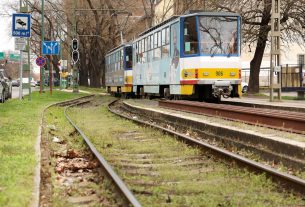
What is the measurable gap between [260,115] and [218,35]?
7.73m

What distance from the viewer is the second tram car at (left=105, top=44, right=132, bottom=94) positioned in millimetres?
30812

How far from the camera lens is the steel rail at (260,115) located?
34.8 feet

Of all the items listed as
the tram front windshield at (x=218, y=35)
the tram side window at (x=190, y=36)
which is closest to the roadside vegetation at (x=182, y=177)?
the tram side window at (x=190, y=36)

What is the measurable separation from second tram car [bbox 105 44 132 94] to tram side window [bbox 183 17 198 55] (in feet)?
37.1

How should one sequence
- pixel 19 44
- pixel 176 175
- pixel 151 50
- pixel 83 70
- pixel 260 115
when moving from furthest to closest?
pixel 83 70 < pixel 151 50 < pixel 19 44 < pixel 260 115 < pixel 176 175

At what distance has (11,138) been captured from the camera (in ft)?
33.0

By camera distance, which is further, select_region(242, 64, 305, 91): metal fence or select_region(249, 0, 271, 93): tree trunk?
select_region(242, 64, 305, 91): metal fence

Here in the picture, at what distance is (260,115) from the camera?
12.3m

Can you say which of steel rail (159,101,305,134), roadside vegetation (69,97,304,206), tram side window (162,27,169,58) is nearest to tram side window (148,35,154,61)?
tram side window (162,27,169,58)

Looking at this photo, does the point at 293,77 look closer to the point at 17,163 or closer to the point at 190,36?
the point at 190,36

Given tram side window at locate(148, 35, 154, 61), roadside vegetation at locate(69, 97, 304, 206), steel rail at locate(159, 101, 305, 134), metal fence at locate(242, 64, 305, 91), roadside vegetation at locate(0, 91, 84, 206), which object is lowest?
roadside vegetation at locate(69, 97, 304, 206)

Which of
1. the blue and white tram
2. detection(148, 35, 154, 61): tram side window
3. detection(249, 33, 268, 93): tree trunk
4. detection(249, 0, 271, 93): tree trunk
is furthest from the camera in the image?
detection(249, 33, 268, 93): tree trunk

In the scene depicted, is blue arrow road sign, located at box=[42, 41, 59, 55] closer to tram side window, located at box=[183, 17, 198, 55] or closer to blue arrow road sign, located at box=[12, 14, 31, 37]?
blue arrow road sign, located at box=[12, 14, 31, 37]

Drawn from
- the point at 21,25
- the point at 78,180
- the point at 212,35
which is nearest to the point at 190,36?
the point at 212,35
